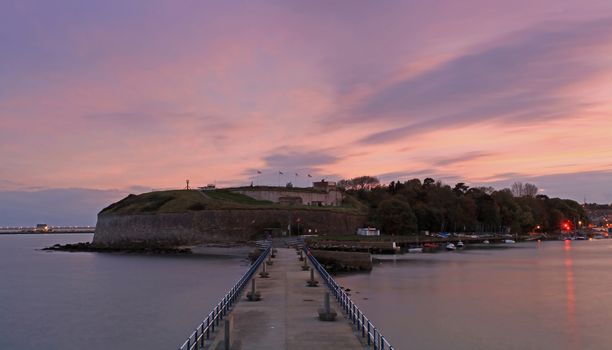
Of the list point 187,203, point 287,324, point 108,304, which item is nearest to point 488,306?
point 287,324

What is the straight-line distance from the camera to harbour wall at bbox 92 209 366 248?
10506cm

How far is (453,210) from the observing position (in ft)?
417

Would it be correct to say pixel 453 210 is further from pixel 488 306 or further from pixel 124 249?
pixel 488 306

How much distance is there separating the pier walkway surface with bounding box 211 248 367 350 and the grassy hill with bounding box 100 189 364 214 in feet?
272

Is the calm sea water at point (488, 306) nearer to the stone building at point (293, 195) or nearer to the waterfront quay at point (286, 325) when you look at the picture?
the waterfront quay at point (286, 325)

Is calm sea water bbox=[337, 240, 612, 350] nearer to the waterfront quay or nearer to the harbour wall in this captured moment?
the waterfront quay

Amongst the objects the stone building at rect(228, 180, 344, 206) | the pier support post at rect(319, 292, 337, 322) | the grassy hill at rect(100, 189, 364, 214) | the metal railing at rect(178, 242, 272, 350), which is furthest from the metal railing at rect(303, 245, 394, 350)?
the stone building at rect(228, 180, 344, 206)

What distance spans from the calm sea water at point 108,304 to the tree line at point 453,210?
48255 millimetres

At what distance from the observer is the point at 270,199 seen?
127375mm

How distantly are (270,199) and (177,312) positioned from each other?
92832 mm

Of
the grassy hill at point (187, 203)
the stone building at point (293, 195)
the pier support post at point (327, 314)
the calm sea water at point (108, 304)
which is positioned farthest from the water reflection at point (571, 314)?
the stone building at point (293, 195)

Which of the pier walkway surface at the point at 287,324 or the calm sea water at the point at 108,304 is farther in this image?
the calm sea water at the point at 108,304

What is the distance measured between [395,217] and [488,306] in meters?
69.6

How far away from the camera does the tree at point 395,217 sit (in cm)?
10425
